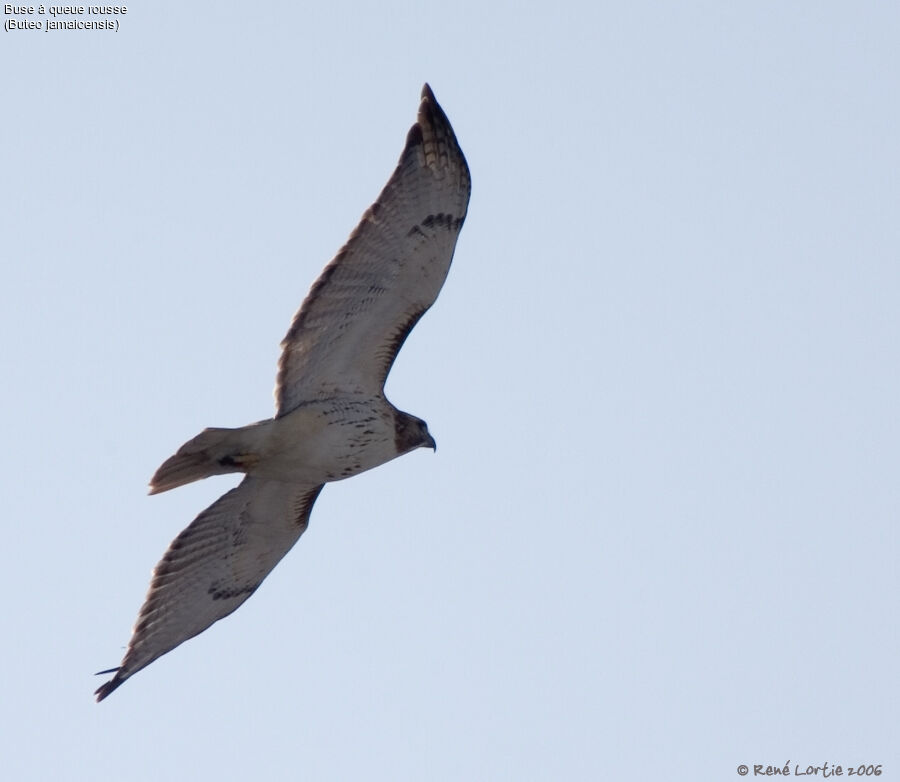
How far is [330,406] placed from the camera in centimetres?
1390

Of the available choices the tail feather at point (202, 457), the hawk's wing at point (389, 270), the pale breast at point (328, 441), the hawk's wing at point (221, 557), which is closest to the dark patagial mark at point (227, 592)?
the hawk's wing at point (221, 557)

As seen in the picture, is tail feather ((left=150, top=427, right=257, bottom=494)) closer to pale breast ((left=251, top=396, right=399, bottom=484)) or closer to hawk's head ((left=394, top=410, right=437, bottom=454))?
pale breast ((left=251, top=396, right=399, bottom=484))

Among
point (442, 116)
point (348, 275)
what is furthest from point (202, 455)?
point (442, 116)

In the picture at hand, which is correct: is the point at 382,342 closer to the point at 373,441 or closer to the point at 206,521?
the point at 373,441

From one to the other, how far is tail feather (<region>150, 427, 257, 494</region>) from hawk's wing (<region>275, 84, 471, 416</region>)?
43 cm

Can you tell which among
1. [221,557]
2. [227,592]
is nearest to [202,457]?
[221,557]

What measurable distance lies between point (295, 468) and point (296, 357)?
0.78 metres

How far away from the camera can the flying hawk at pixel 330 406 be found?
1355 centimetres

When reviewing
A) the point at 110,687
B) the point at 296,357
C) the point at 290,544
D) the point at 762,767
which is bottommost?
the point at 762,767

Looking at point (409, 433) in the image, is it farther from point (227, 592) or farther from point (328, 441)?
point (227, 592)

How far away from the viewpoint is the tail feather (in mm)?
13445

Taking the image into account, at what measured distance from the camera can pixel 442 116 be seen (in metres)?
13.7

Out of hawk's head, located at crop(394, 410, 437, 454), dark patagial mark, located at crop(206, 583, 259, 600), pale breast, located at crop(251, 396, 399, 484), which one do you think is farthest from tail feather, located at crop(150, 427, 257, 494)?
dark patagial mark, located at crop(206, 583, 259, 600)

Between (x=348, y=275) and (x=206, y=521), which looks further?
(x=206, y=521)
